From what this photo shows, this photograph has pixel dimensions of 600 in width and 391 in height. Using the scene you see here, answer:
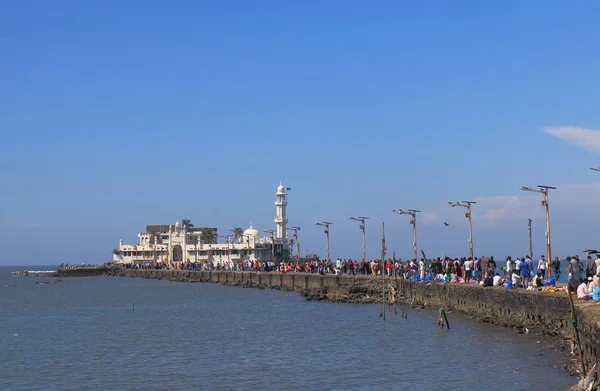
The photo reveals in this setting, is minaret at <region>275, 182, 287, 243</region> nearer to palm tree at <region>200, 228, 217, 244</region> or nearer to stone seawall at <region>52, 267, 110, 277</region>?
palm tree at <region>200, 228, 217, 244</region>

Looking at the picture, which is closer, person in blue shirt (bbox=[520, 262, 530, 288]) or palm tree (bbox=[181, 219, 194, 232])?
person in blue shirt (bbox=[520, 262, 530, 288])

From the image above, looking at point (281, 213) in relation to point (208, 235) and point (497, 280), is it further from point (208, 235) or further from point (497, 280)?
point (497, 280)

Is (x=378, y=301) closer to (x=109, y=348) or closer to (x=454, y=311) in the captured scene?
(x=454, y=311)

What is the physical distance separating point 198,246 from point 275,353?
101735 millimetres

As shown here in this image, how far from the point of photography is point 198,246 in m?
129

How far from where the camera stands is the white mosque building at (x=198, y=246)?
119m

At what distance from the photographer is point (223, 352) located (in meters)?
29.0

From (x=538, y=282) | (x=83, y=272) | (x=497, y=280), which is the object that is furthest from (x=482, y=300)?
(x=83, y=272)

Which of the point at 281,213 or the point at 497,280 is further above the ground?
the point at 281,213

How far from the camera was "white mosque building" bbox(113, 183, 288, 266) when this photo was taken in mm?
119000

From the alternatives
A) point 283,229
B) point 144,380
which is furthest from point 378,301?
point 283,229

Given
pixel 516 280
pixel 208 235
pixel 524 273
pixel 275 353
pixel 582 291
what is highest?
pixel 208 235

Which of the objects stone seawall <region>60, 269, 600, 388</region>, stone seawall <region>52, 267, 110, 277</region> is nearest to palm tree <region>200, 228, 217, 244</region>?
stone seawall <region>52, 267, 110, 277</region>

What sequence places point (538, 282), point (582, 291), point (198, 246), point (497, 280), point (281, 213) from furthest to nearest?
point (198, 246) < point (281, 213) < point (497, 280) < point (538, 282) < point (582, 291)
